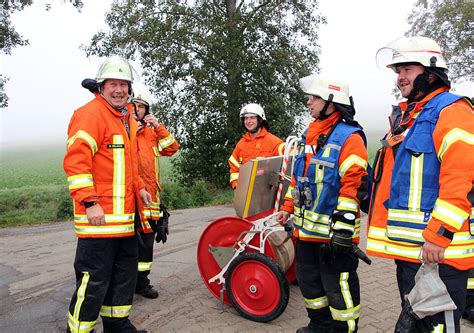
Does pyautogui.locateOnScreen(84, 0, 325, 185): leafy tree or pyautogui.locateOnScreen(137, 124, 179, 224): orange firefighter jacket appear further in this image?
pyautogui.locateOnScreen(84, 0, 325, 185): leafy tree

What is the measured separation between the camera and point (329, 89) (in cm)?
329

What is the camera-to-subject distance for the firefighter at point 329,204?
3.05 m

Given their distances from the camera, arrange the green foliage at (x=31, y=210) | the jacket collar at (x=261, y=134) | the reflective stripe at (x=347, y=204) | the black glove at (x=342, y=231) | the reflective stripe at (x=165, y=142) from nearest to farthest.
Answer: the black glove at (x=342, y=231)
the reflective stripe at (x=347, y=204)
the reflective stripe at (x=165, y=142)
the jacket collar at (x=261, y=134)
the green foliage at (x=31, y=210)

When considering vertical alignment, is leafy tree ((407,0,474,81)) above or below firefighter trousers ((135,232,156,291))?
above

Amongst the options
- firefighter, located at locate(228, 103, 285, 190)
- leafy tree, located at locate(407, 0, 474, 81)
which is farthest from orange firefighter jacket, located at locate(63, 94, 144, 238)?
leafy tree, located at locate(407, 0, 474, 81)

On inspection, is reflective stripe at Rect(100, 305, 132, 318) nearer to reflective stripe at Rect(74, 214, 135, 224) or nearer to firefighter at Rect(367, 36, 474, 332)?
reflective stripe at Rect(74, 214, 135, 224)

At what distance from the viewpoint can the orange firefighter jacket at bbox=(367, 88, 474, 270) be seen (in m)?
2.12

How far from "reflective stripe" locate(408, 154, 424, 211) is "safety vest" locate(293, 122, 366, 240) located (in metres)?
0.85

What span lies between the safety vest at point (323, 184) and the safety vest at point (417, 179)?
0.78 metres

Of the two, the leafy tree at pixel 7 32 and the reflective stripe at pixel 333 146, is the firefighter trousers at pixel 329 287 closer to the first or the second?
the reflective stripe at pixel 333 146

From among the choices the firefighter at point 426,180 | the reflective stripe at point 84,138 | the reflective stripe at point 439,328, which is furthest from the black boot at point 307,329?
the reflective stripe at point 84,138

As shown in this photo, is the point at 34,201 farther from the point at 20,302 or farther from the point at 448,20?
the point at 448,20

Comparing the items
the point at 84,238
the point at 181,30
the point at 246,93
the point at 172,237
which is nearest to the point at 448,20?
the point at 246,93

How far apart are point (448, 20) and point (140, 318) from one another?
25.7 meters
